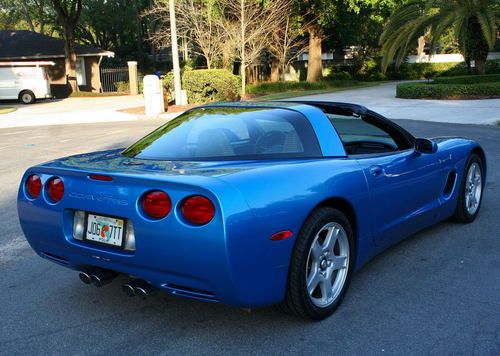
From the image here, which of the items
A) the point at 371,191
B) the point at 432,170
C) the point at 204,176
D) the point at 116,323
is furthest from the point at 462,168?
the point at 116,323

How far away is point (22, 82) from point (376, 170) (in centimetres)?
3312

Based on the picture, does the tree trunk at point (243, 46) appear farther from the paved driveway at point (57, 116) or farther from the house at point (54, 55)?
the house at point (54, 55)

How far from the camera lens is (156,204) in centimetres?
306

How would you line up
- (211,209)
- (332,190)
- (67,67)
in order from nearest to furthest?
(211,209), (332,190), (67,67)

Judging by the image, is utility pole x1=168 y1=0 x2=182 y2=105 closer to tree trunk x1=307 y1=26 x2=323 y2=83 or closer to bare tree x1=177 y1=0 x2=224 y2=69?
bare tree x1=177 y1=0 x2=224 y2=69

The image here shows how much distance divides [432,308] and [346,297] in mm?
586

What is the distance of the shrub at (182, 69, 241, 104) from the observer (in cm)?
2473

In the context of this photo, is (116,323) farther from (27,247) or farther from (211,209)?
(27,247)

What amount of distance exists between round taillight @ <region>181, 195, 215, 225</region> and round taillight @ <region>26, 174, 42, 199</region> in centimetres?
125

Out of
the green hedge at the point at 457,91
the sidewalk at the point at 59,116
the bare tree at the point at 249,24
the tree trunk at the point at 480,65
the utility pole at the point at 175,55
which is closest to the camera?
the sidewalk at the point at 59,116

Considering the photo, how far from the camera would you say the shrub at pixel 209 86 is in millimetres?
24734

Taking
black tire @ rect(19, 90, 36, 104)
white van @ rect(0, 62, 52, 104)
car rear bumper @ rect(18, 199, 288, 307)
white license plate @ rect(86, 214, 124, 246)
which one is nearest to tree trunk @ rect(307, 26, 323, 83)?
white van @ rect(0, 62, 52, 104)

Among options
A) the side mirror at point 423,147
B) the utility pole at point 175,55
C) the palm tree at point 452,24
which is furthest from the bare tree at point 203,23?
the side mirror at point 423,147

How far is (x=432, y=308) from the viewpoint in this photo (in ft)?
12.1
